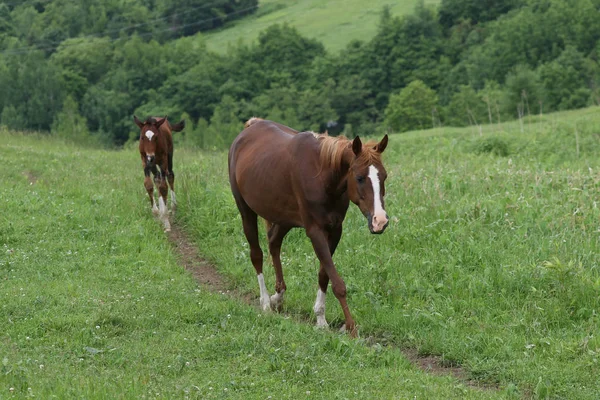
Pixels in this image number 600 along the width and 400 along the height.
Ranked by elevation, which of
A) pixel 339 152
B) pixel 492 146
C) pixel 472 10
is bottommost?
pixel 492 146

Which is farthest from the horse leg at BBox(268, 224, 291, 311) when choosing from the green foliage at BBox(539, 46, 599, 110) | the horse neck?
the green foliage at BBox(539, 46, 599, 110)

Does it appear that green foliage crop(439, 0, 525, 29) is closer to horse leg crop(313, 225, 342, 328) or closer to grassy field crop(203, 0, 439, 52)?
grassy field crop(203, 0, 439, 52)

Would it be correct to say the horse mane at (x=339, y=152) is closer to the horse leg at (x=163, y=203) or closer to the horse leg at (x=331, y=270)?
the horse leg at (x=331, y=270)

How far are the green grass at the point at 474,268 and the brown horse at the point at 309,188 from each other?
2.40ft

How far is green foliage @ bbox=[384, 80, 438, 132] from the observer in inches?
3238

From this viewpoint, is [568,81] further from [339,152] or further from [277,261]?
[339,152]

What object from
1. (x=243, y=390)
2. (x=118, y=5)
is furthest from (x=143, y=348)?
(x=118, y=5)

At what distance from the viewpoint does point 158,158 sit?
1555 centimetres

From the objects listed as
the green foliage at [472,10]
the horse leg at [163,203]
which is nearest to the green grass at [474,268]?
the horse leg at [163,203]

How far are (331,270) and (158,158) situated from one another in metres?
8.15

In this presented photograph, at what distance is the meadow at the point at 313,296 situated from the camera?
22.2 ft

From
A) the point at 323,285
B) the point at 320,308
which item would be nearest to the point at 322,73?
the point at 323,285

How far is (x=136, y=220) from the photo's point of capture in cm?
1424

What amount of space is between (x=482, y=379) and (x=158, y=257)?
6144 mm
